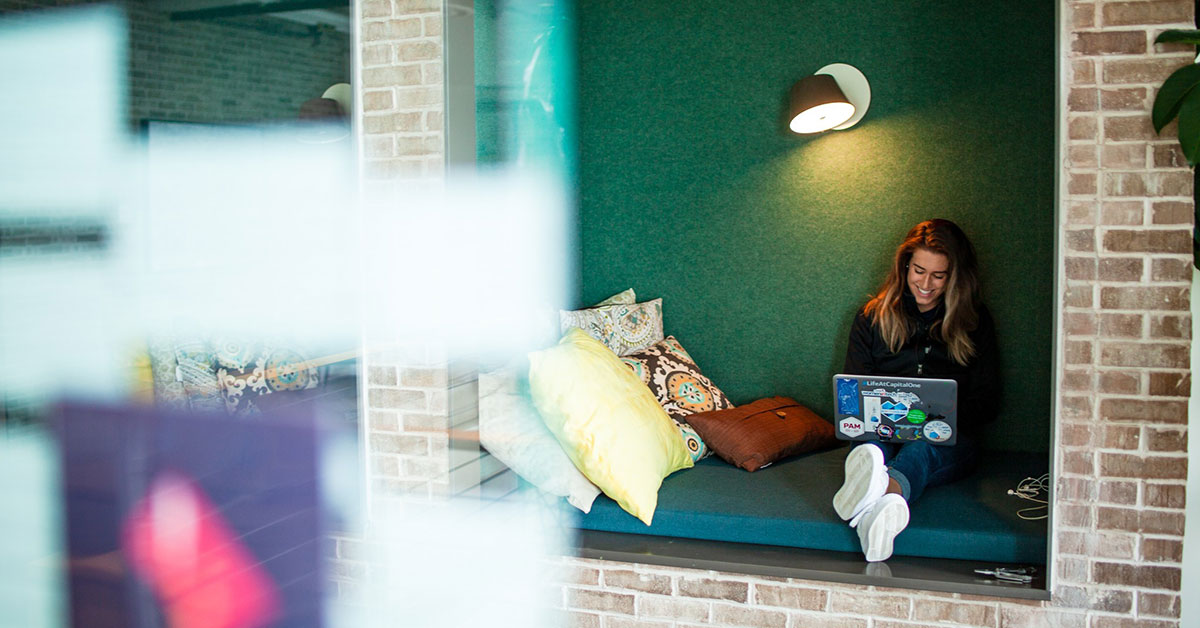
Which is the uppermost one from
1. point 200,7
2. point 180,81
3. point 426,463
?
point 200,7

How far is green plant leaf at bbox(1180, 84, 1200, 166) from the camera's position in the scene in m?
1.76

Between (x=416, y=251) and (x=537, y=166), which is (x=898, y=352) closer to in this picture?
(x=537, y=166)

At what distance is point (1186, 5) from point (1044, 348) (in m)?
1.27

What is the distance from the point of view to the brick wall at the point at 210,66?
52.0 inches

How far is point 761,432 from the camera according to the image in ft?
8.93

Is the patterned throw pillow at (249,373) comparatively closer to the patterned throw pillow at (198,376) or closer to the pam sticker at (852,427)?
the patterned throw pillow at (198,376)

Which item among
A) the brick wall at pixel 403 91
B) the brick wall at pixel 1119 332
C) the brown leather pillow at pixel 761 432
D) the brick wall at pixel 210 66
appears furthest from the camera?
the brown leather pillow at pixel 761 432

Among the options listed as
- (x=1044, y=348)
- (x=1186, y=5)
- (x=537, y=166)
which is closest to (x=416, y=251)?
(x=537, y=166)

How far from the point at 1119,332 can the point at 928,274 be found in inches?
35.3

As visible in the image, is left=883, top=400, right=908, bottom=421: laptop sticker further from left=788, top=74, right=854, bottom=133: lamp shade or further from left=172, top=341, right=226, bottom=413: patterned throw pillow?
left=172, top=341, right=226, bottom=413: patterned throw pillow

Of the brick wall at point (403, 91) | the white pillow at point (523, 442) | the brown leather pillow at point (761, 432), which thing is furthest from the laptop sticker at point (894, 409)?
the brick wall at point (403, 91)

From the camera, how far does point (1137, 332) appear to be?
74.5 inches

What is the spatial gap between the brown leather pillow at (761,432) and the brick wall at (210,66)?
1616 millimetres

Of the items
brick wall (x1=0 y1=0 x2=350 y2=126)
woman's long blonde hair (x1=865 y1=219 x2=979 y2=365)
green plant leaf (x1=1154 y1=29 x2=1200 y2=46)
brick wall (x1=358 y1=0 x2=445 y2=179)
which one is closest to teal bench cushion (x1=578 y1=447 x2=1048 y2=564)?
woman's long blonde hair (x1=865 y1=219 x2=979 y2=365)
